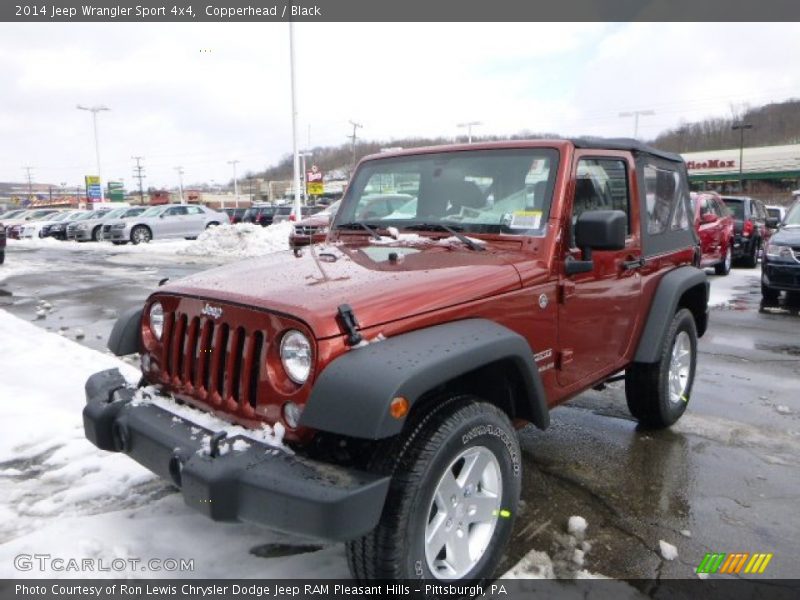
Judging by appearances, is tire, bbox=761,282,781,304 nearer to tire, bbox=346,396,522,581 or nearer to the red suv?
the red suv

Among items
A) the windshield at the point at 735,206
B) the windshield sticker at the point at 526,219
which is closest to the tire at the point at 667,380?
the windshield sticker at the point at 526,219

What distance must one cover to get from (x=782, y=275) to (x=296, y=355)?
30.4 feet

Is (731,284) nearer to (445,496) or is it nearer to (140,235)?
(445,496)

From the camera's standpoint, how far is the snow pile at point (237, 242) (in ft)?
66.2

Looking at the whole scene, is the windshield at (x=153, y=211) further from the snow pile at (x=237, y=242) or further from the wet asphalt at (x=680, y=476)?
the wet asphalt at (x=680, y=476)

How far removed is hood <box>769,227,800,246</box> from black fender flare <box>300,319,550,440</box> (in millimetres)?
8525

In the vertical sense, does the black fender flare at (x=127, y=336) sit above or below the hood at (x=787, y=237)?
below

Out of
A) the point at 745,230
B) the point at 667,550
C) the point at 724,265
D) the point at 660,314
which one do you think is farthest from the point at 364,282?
the point at 745,230

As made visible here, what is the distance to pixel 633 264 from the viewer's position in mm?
3799

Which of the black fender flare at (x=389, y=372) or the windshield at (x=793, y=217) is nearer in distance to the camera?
the black fender flare at (x=389, y=372)

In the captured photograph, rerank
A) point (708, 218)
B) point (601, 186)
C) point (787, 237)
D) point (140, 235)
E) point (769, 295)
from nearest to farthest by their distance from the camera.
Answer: point (601, 186) < point (787, 237) < point (769, 295) < point (708, 218) < point (140, 235)

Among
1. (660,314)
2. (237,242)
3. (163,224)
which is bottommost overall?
(237,242)

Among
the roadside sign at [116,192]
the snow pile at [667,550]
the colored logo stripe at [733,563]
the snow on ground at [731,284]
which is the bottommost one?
the colored logo stripe at [733,563]

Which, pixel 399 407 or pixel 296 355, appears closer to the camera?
pixel 399 407
